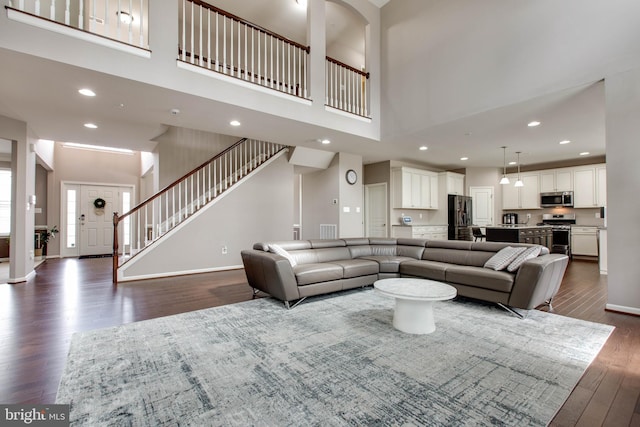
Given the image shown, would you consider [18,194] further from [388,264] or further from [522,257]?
[522,257]

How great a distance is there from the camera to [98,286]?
15.3 ft

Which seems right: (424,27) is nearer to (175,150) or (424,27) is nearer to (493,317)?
→ (493,317)

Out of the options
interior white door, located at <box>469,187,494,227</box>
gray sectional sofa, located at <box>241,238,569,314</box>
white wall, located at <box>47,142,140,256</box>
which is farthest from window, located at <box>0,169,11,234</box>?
interior white door, located at <box>469,187,494,227</box>

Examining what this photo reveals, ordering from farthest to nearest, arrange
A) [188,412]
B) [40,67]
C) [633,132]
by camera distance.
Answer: [633,132], [40,67], [188,412]

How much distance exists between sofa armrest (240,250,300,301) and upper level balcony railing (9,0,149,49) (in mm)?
2959

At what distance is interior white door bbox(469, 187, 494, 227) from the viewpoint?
9039mm

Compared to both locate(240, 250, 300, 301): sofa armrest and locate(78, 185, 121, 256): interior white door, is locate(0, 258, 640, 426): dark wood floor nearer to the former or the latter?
locate(240, 250, 300, 301): sofa armrest

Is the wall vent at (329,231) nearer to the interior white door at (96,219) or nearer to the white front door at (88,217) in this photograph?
the white front door at (88,217)

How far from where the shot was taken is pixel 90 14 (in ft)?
14.5

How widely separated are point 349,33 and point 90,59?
554cm

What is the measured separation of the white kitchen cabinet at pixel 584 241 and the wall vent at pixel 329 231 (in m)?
6.44

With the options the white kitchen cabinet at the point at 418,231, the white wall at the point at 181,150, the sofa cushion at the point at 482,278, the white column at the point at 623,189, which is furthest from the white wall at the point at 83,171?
the white column at the point at 623,189

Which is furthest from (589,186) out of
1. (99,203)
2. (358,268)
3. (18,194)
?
(99,203)

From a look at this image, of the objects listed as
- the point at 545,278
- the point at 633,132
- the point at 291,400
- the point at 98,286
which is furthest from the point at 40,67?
the point at 633,132
